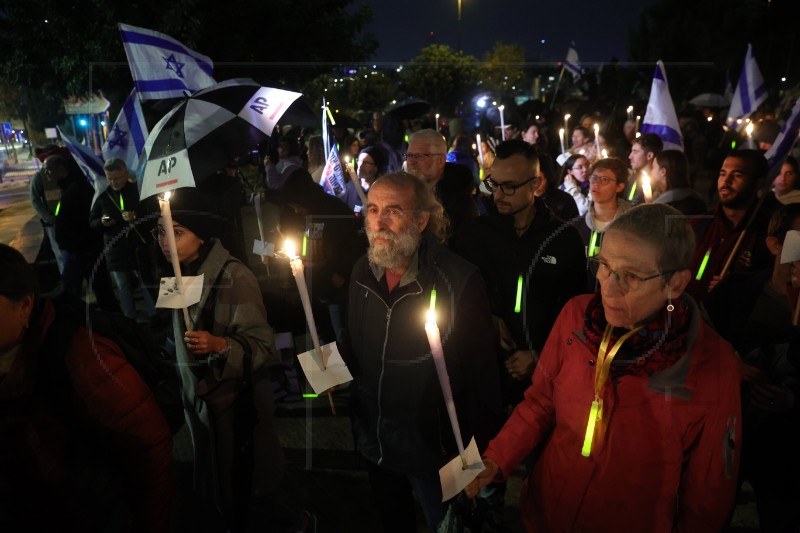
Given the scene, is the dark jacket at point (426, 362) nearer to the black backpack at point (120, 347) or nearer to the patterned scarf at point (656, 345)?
the patterned scarf at point (656, 345)

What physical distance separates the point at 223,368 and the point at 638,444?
2012 mm

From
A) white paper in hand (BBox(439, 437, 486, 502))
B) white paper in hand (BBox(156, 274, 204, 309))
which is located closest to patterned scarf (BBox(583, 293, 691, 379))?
white paper in hand (BBox(439, 437, 486, 502))

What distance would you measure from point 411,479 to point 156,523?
1192 millimetres

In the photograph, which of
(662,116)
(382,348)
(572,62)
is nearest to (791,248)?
(382,348)

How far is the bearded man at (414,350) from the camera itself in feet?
8.09

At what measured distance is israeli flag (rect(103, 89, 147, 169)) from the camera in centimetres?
614

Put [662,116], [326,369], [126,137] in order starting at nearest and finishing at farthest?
[326,369]
[126,137]
[662,116]

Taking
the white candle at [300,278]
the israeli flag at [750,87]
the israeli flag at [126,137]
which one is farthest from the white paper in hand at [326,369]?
the israeli flag at [750,87]

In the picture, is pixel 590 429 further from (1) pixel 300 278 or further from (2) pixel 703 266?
(2) pixel 703 266

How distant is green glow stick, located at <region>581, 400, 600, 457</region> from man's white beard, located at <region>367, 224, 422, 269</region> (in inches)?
44.7

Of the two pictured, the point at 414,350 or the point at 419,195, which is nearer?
the point at 414,350

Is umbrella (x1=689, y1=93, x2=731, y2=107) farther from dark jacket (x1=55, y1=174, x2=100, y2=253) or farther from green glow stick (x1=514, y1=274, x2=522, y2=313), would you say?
dark jacket (x1=55, y1=174, x2=100, y2=253)

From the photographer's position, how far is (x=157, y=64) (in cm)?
470

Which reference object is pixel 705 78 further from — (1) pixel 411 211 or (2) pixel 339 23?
(1) pixel 411 211
